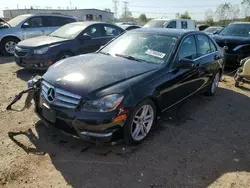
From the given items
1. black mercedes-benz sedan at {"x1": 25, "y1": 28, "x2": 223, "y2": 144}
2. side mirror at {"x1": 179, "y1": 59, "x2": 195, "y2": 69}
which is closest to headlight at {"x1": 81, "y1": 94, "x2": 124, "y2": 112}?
black mercedes-benz sedan at {"x1": 25, "y1": 28, "x2": 223, "y2": 144}

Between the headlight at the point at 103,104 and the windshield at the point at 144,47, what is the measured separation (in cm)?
119

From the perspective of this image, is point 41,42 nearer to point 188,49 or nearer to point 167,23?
point 188,49

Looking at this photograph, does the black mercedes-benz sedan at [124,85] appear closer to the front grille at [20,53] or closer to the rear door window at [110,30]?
the front grille at [20,53]

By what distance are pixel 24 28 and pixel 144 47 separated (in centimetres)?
741

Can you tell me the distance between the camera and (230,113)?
4.61 m

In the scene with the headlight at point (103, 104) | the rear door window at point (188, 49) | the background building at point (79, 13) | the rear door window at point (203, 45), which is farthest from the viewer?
the background building at point (79, 13)

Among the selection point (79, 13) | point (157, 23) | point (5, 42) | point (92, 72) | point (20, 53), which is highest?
point (157, 23)

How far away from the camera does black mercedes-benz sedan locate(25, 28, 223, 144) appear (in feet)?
8.99

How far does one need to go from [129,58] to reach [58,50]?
3.28 metres

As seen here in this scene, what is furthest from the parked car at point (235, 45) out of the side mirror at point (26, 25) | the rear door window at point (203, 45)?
the side mirror at point (26, 25)

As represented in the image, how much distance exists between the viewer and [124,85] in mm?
2916

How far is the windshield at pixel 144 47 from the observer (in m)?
3.71

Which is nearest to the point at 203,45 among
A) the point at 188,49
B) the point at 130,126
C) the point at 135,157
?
the point at 188,49

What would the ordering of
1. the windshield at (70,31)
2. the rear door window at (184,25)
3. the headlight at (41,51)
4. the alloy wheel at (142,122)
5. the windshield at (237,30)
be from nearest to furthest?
the alloy wheel at (142,122), the headlight at (41,51), the windshield at (70,31), the windshield at (237,30), the rear door window at (184,25)
